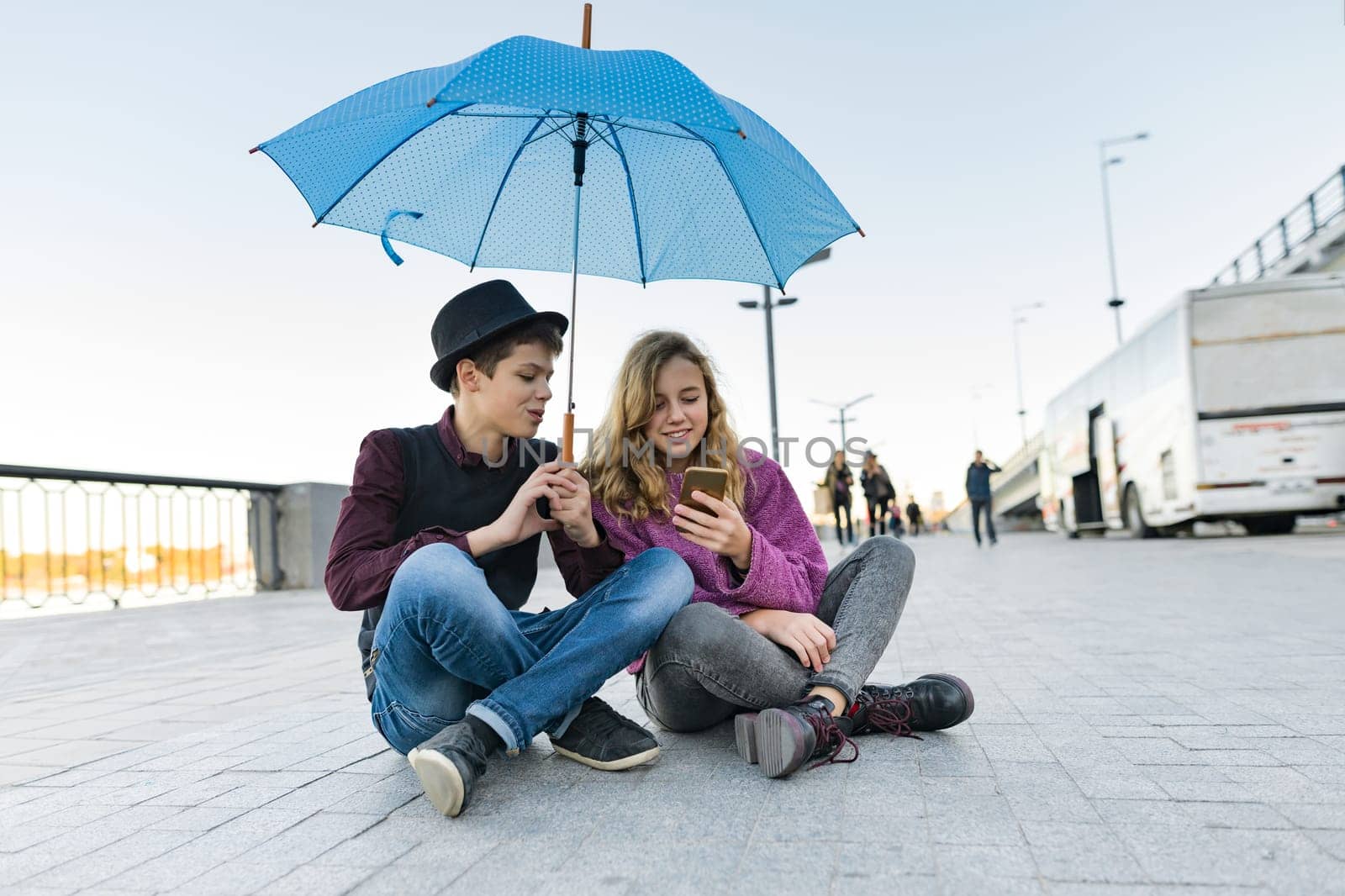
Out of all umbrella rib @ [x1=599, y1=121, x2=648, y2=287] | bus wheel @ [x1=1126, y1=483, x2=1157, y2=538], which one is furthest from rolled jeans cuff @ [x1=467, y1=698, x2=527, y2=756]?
bus wheel @ [x1=1126, y1=483, x2=1157, y2=538]

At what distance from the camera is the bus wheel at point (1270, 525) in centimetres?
1678

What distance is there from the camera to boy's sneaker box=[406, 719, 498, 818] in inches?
83.9

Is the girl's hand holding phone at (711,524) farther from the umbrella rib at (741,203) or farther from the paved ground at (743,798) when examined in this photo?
the umbrella rib at (741,203)

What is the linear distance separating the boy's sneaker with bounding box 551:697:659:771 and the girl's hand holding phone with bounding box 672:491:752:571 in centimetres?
59

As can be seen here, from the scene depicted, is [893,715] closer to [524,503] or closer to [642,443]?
[642,443]

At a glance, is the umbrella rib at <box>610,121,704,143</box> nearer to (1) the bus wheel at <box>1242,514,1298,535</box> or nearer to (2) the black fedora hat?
(2) the black fedora hat

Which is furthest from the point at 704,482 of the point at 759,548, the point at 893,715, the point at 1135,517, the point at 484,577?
the point at 1135,517

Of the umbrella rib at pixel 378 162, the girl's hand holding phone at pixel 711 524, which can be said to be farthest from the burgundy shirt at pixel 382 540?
the umbrella rib at pixel 378 162

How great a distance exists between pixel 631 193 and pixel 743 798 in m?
2.11

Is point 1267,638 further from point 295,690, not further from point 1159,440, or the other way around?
point 1159,440

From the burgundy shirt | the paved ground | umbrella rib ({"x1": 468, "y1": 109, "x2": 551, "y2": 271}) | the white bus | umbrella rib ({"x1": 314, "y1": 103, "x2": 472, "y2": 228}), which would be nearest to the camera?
the paved ground

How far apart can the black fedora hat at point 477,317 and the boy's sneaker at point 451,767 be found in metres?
1.09

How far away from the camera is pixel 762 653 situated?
261cm

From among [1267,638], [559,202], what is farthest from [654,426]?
[1267,638]
